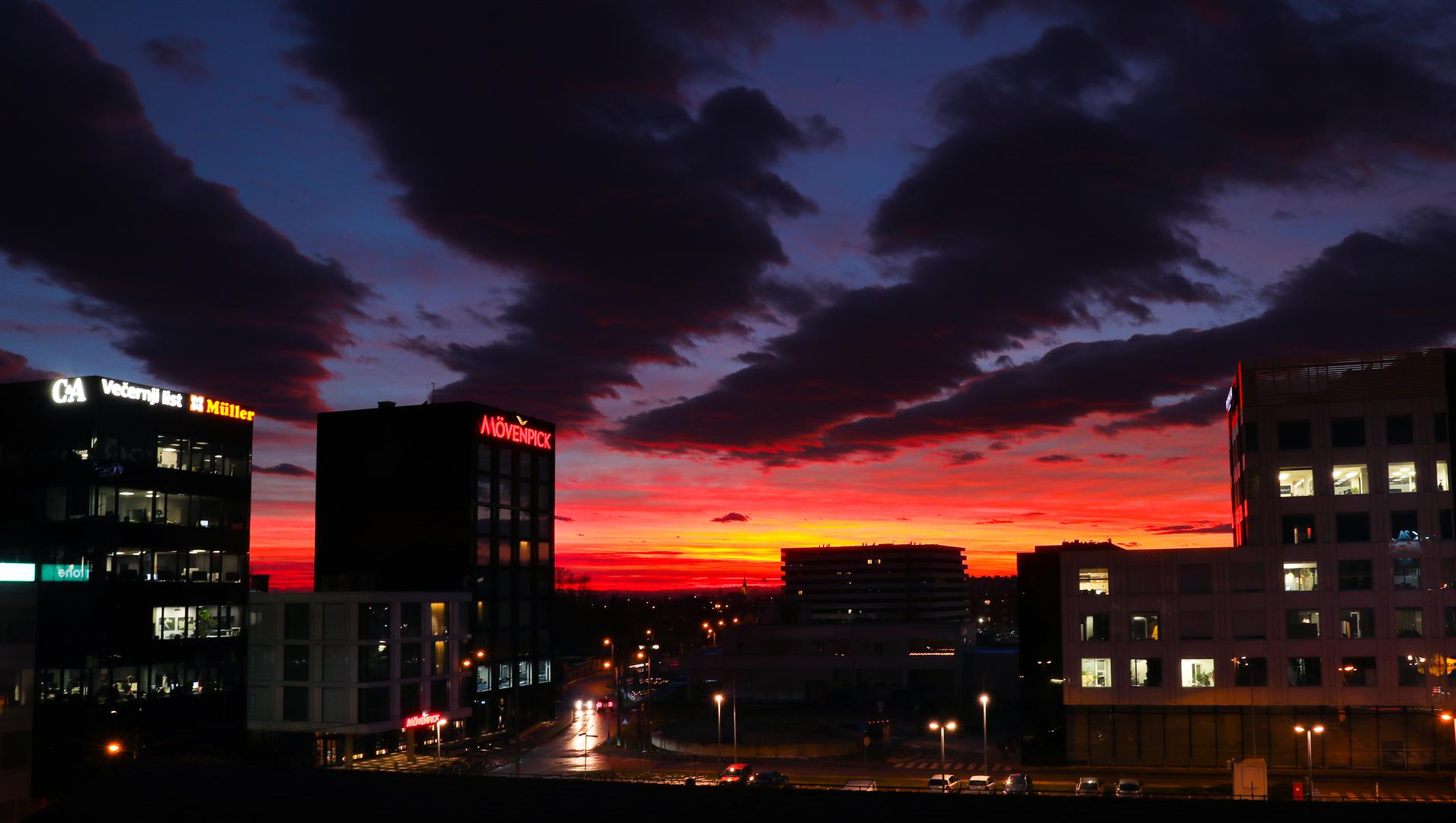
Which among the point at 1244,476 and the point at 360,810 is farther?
the point at 1244,476

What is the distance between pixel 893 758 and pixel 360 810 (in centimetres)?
7219

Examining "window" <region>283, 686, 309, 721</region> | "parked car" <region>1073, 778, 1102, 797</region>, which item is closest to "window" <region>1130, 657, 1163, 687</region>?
"parked car" <region>1073, 778, 1102, 797</region>

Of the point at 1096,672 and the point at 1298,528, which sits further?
the point at 1096,672

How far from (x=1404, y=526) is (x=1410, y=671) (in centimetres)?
1158

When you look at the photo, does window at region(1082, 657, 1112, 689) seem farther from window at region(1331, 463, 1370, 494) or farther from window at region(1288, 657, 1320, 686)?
window at region(1331, 463, 1370, 494)

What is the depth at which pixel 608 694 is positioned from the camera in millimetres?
183000

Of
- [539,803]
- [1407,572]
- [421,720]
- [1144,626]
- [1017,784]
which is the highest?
[1407,572]

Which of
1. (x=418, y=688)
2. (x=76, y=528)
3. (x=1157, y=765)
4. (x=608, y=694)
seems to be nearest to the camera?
(x=1157, y=765)

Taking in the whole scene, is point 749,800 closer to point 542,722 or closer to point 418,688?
point 418,688

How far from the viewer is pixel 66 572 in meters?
109

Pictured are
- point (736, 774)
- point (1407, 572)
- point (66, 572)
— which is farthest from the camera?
point (66, 572)

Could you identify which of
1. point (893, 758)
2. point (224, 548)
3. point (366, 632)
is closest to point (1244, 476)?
point (893, 758)

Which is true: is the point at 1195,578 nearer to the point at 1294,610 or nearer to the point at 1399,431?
the point at 1294,610

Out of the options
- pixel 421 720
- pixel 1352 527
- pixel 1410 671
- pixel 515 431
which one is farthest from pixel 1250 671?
pixel 515 431
